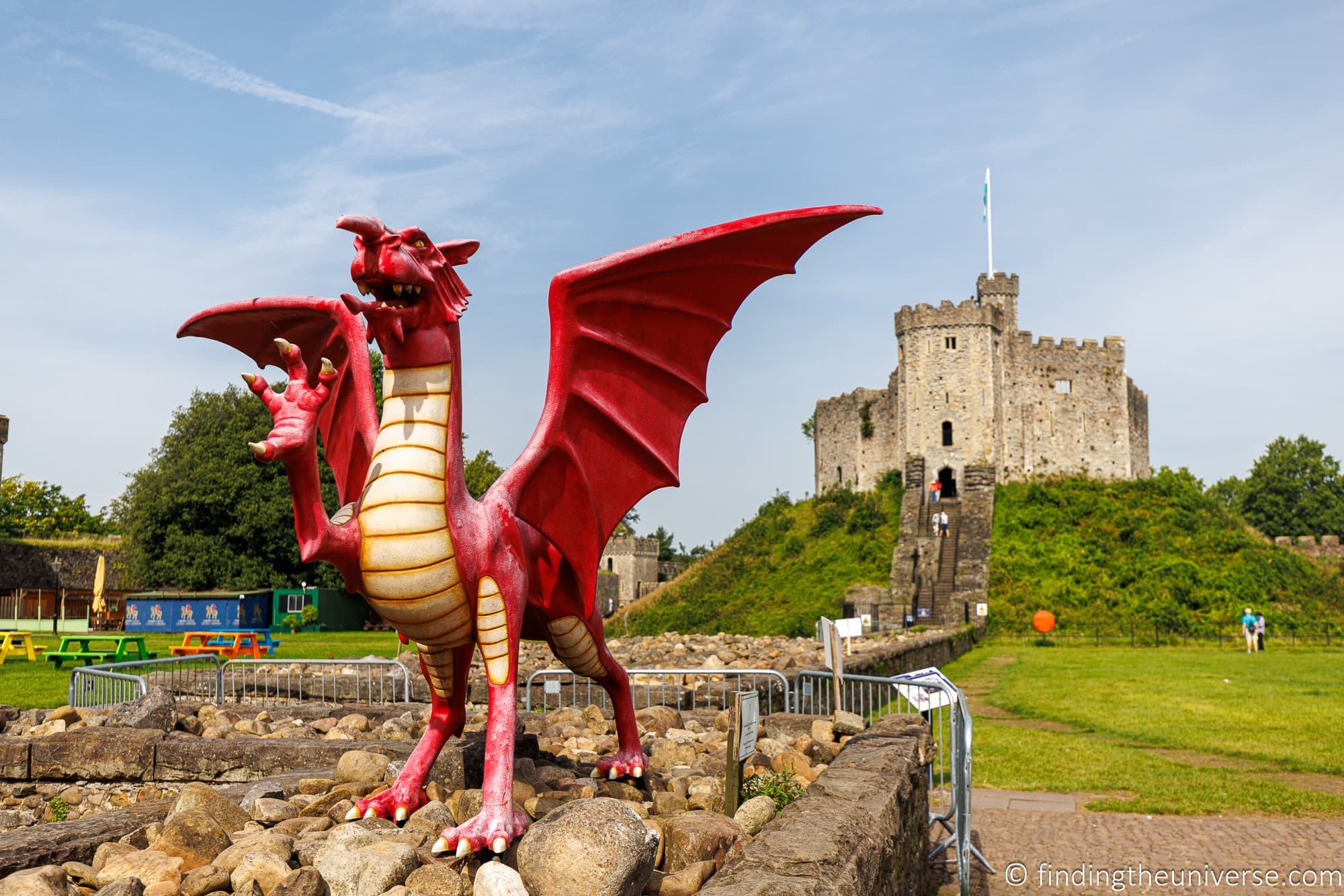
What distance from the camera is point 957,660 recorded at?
22203 millimetres

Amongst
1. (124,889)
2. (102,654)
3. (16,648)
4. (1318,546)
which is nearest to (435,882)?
(124,889)

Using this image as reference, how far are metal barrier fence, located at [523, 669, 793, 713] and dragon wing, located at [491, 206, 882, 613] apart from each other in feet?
16.4

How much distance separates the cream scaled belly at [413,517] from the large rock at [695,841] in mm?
1176

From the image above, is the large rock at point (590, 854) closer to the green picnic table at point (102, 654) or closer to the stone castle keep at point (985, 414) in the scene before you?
the green picnic table at point (102, 654)

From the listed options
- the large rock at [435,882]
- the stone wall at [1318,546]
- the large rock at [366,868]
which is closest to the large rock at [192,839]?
the large rock at [366,868]

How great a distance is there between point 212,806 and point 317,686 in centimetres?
766

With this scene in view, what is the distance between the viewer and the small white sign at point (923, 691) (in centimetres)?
688

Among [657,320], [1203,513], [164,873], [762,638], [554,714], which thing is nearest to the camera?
[164,873]

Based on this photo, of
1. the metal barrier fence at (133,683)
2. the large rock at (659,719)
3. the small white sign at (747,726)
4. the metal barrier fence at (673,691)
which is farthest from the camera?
the metal barrier fence at (673,691)

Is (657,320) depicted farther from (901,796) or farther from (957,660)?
(957,660)

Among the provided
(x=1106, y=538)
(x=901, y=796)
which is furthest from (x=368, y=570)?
(x=1106, y=538)

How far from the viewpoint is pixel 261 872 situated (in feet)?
11.8

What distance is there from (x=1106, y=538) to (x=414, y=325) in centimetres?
3390

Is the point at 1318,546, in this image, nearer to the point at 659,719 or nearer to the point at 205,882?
the point at 659,719
